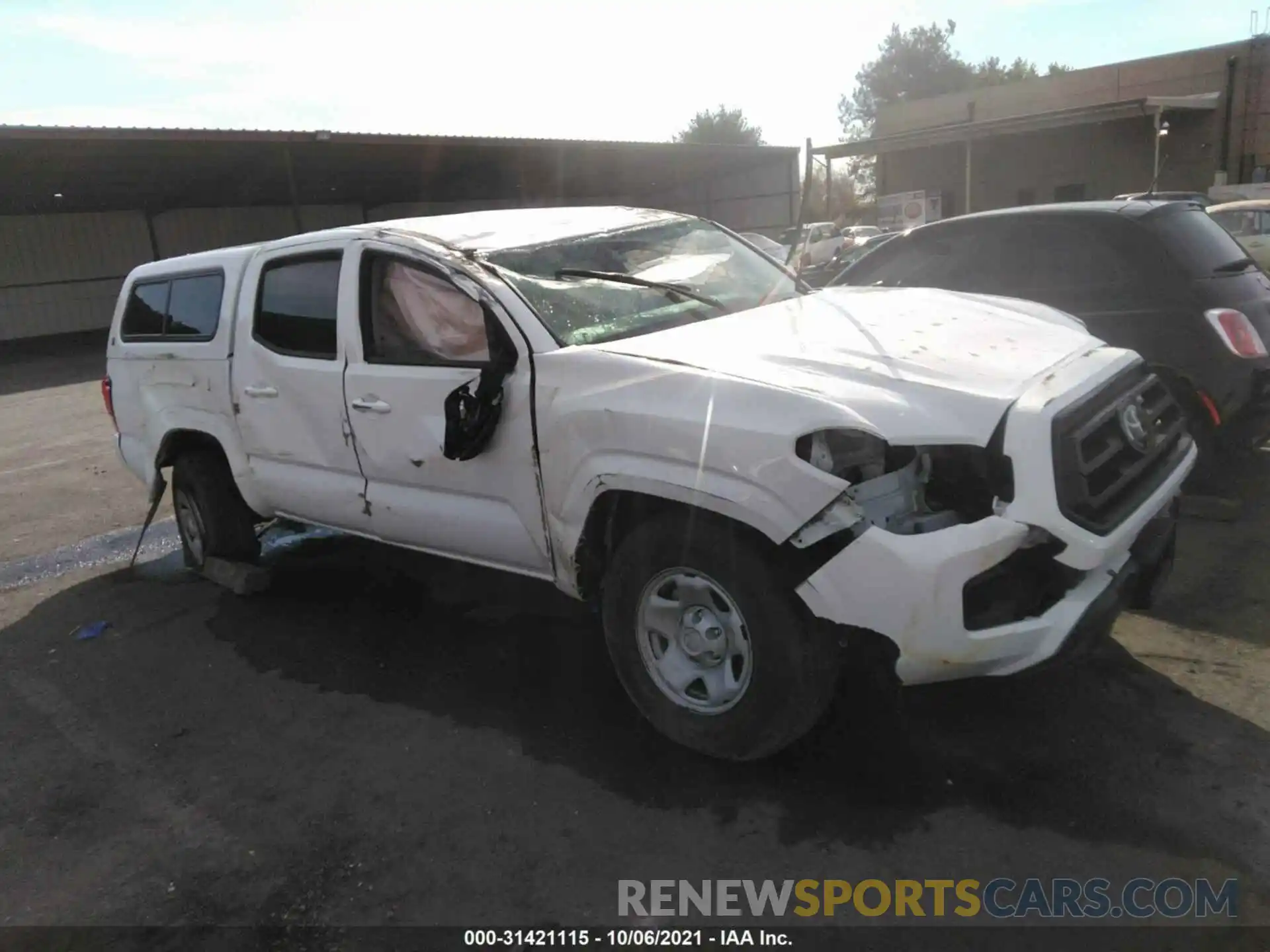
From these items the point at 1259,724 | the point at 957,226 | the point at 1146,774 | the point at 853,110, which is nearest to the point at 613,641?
the point at 1146,774

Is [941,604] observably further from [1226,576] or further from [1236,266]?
[1236,266]

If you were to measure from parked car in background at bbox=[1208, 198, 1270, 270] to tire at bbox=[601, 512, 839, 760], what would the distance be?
15982mm

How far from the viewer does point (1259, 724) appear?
323 centimetres

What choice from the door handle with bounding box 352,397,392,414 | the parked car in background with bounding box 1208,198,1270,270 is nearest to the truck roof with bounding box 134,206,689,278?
the door handle with bounding box 352,397,392,414

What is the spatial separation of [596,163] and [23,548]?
26.2 meters

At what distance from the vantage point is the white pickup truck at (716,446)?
273cm

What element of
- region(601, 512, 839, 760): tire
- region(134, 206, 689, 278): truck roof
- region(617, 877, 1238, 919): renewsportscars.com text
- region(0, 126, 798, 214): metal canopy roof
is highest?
region(0, 126, 798, 214): metal canopy roof

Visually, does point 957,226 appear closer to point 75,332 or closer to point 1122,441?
→ point 1122,441

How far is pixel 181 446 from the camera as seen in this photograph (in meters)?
5.57

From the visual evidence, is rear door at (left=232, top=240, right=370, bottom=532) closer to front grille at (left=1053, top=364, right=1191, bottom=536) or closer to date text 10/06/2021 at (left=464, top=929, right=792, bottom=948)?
date text 10/06/2021 at (left=464, top=929, right=792, bottom=948)

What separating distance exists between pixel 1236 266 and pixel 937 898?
4.28 meters

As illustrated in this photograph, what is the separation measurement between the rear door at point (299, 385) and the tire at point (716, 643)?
171cm

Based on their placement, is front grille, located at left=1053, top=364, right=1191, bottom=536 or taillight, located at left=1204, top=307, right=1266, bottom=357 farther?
taillight, located at left=1204, top=307, right=1266, bottom=357

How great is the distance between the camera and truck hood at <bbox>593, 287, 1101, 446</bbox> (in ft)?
9.15
